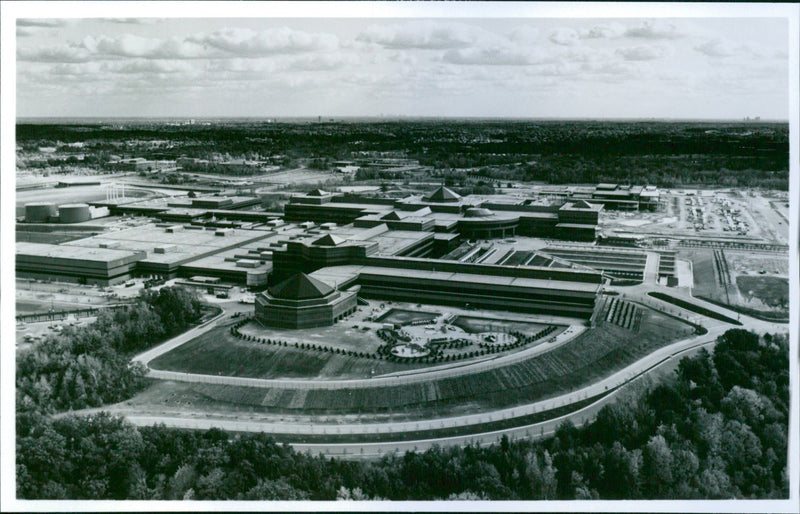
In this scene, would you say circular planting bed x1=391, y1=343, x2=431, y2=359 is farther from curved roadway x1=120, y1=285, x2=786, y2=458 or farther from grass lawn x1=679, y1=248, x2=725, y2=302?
grass lawn x1=679, y1=248, x2=725, y2=302

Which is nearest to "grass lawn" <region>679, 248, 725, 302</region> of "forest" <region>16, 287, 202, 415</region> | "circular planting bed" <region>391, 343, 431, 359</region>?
"circular planting bed" <region>391, 343, 431, 359</region>

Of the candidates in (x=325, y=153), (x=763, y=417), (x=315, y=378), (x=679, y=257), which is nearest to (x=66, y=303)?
(x=315, y=378)

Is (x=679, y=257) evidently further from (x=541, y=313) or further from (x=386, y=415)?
(x=386, y=415)

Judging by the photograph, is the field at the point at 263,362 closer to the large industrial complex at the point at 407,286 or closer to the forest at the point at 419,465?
the large industrial complex at the point at 407,286

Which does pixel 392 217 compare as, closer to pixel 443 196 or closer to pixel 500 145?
pixel 443 196

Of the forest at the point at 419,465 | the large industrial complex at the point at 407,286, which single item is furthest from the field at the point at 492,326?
the forest at the point at 419,465
